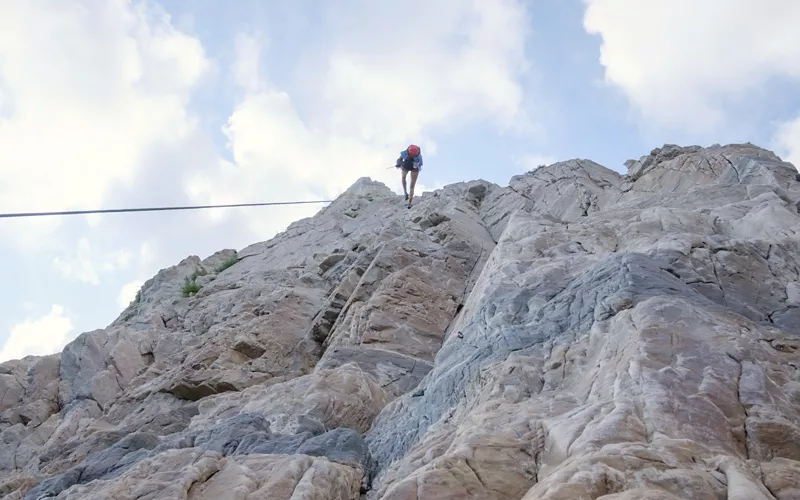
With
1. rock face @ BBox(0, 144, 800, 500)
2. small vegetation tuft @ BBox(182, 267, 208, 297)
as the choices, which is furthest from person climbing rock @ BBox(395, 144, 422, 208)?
small vegetation tuft @ BBox(182, 267, 208, 297)

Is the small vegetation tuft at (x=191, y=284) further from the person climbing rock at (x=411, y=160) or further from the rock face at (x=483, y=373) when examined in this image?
the person climbing rock at (x=411, y=160)

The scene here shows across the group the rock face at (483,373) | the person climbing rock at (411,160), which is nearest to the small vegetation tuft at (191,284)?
the rock face at (483,373)

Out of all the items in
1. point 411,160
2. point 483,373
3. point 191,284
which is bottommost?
point 483,373

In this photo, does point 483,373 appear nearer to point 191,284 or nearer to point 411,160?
point 411,160

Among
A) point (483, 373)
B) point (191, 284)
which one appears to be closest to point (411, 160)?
point (191, 284)

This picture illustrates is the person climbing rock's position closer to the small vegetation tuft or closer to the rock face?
the rock face

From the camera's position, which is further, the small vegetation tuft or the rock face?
the small vegetation tuft

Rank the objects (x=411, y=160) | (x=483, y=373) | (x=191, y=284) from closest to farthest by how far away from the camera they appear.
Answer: (x=483, y=373) → (x=411, y=160) → (x=191, y=284)

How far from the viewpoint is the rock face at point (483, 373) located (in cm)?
566

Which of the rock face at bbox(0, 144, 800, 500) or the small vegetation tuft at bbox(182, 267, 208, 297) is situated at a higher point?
the small vegetation tuft at bbox(182, 267, 208, 297)

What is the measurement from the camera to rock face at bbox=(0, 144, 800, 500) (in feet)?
18.6

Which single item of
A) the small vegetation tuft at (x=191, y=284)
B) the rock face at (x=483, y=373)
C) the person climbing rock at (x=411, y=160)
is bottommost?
the rock face at (x=483, y=373)

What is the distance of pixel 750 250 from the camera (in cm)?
991

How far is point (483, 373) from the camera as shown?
8.25m
